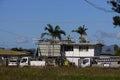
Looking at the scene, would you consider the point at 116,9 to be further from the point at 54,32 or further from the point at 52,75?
the point at 54,32

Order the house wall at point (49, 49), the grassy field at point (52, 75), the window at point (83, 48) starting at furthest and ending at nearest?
the window at point (83, 48)
the house wall at point (49, 49)
the grassy field at point (52, 75)

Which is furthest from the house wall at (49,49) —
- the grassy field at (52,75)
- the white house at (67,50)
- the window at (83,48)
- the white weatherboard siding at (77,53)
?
the grassy field at (52,75)

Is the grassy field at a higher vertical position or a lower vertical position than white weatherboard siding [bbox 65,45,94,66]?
lower

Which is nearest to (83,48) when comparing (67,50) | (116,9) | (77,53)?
(77,53)

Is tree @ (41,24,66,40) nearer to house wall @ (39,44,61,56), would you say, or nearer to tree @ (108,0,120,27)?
house wall @ (39,44,61,56)

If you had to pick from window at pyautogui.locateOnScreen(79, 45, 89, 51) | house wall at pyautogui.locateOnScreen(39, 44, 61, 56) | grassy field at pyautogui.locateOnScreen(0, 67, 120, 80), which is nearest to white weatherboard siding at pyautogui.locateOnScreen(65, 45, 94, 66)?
window at pyautogui.locateOnScreen(79, 45, 89, 51)


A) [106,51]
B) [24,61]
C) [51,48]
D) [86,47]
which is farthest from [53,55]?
[106,51]

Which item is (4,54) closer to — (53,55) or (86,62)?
(53,55)

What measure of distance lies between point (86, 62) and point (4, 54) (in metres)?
24.6

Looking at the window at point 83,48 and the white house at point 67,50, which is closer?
the white house at point 67,50

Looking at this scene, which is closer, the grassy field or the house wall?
the grassy field

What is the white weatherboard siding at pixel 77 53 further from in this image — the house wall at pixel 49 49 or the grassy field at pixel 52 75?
the grassy field at pixel 52 75

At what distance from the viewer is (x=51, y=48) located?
85.6m

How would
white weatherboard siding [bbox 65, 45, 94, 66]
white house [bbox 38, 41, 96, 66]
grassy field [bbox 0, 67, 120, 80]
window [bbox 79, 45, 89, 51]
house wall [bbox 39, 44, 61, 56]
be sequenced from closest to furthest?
grassy field [bbox 0, 67, 120, 80] < house wall [bbox 39, 44, 61, 56] < white house [bbox 38, 41, 96, 66] < white weatherboard siding [bbox 65, 45, 94, 66] < window [bbox 79, 45, 89, 51]
